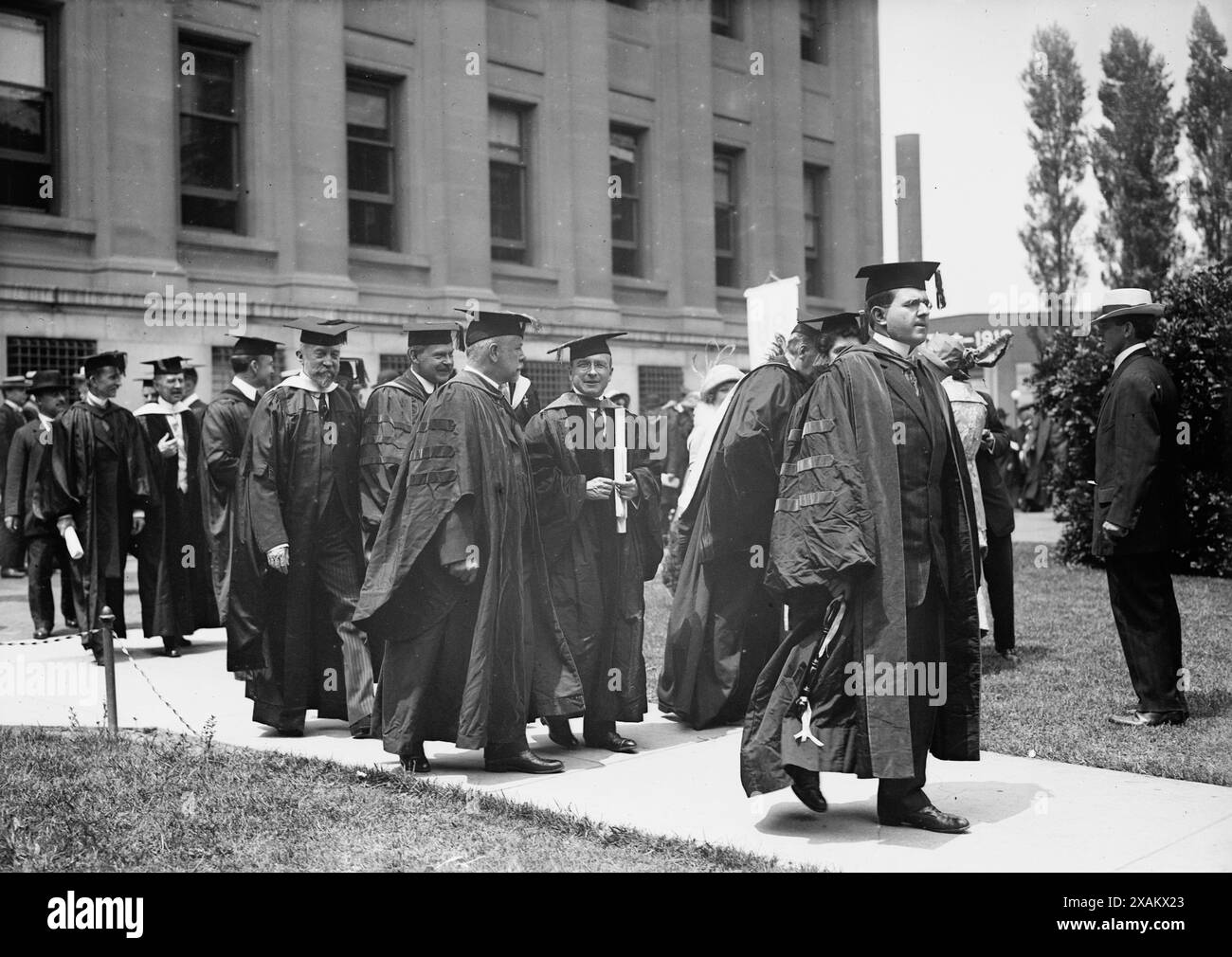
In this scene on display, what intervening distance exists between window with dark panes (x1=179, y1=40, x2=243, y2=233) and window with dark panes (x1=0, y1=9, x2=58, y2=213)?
1740mm

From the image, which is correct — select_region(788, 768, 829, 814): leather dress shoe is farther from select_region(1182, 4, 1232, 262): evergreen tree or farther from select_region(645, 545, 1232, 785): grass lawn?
select_region(1182, 4, 1232, 262): evergreen tree

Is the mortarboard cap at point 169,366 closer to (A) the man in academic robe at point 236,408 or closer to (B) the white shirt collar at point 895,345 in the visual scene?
(A) the man in academic robe at point 236,408

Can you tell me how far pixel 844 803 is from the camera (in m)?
5.62

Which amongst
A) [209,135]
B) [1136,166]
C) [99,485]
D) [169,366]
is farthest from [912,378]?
[1136,166]

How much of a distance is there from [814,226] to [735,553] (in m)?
21.0

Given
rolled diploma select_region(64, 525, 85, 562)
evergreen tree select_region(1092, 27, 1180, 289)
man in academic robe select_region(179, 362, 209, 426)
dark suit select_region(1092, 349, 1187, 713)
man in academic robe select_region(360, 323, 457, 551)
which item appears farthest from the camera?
evergreen tree select_region(1092, 27, 1180, 289)

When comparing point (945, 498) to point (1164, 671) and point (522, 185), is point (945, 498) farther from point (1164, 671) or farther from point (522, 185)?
point (522, 185)

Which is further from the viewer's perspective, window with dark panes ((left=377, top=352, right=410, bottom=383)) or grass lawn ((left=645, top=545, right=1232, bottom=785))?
window with dark panes ((left=377, top=352, right=410, bottom=383))

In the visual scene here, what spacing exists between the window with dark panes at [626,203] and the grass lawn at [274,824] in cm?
1786

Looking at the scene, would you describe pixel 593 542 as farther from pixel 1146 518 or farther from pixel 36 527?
pixel 36 527

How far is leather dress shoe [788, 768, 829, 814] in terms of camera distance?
526 cm

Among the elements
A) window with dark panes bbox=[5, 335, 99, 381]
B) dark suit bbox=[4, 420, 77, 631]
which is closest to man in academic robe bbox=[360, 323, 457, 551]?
dark suit bbox=[4, 420, 77, 631]
